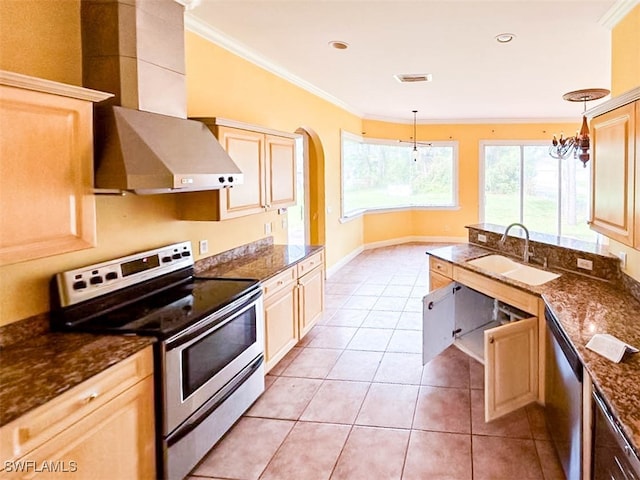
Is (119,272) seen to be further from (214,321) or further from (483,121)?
(483,121)

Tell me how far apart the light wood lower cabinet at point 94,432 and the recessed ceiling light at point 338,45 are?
9.99 feet

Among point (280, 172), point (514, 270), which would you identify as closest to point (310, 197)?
point (280, 172)

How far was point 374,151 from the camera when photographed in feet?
31.1

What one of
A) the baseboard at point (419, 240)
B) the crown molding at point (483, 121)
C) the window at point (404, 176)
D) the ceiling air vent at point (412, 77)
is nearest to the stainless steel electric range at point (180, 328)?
the ceiling air vent at point (412, 77)

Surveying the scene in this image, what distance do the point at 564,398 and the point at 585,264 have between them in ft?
4.40

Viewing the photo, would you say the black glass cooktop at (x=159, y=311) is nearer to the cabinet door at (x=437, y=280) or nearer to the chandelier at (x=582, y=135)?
the cabinet door at (x=437, y=280)

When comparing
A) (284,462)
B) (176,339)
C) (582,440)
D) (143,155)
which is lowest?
(284,462)

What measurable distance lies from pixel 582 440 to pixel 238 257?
9.65ft

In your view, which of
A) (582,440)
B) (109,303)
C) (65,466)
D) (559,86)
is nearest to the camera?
(65,466)

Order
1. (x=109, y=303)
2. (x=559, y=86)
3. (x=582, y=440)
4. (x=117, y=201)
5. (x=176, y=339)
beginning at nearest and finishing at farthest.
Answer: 1. (x=582, y=440)
2. (x=176, y=339)
3. (x=109, y=303)
4. (x=117, y=201)
5. (x=559, y=86)

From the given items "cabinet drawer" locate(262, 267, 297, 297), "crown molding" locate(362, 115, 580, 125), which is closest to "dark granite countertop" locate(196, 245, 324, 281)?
"cabinet drawer" locate(262, 267, 297, 297)

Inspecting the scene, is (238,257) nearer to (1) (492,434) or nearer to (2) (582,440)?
(1) (492,434)

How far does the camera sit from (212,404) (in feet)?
8.58

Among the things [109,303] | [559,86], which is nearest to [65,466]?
[109,303]
